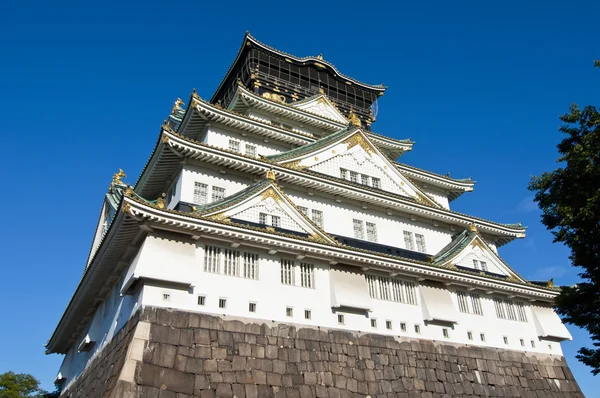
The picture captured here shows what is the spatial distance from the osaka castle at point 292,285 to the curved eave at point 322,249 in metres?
0.06

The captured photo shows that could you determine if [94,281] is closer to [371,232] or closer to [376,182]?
[371,232]

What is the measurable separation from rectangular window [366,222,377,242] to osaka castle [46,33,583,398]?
68 millimetres

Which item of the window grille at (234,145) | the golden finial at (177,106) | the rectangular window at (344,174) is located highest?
the golden finial at (177,106)

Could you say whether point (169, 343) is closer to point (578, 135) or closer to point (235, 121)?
point (235, 121)

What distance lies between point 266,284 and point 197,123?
38.1 feet

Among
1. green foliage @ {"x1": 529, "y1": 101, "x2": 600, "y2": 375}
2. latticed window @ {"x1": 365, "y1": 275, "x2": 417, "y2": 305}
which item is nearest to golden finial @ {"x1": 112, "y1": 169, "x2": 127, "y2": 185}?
latticed window @ {"x1": 365, "y1": 275, "x2": 417, "y2": 305}

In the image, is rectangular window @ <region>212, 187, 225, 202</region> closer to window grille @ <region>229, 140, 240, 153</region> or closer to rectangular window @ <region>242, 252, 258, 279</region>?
window grille @ <region>229, 140, 240, 153</region>

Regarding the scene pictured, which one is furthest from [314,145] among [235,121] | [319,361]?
[319,361]

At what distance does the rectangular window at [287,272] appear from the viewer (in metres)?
20.4

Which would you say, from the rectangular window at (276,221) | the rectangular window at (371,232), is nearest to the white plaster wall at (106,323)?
the rectangular window at (276,221)

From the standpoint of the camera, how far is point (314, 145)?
26.4 metres

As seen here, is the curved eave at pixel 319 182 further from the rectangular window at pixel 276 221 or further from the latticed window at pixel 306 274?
the latticed window at pixel 306 274

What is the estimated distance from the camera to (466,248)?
87.4ft

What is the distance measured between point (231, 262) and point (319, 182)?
7395mm
